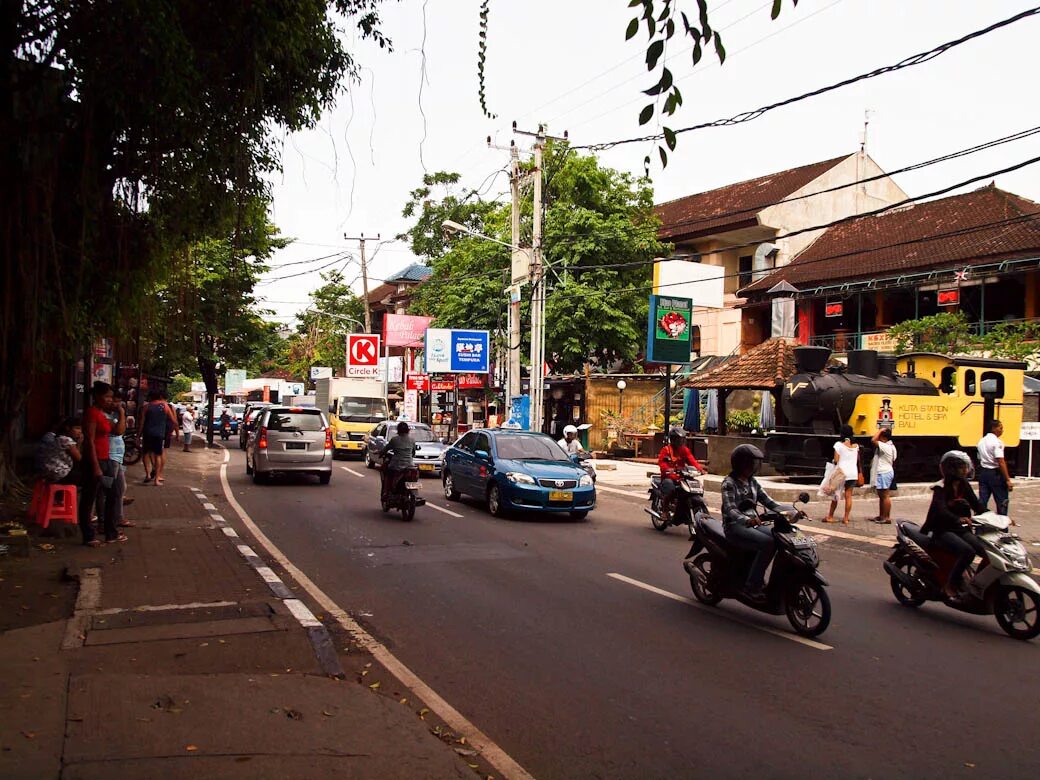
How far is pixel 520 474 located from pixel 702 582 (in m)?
6.33

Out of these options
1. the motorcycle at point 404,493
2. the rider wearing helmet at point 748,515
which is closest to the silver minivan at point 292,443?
the motorcycle at point 404,493

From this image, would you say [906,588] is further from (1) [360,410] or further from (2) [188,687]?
(1) [360,410]

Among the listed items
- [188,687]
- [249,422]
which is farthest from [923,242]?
[188,687]

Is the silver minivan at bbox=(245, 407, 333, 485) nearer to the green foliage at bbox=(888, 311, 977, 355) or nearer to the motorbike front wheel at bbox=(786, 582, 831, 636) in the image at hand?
the motorbike front wheel at bbox=(786, 582, 831, 636)

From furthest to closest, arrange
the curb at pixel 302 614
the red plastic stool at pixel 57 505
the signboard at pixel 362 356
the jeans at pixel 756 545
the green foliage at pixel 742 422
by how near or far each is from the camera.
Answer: the signboard at pixel 362 356 < the green foliage at pixel 742 422 < the red plastic stool at pixel 57 505 < the jeans at pixel 756 545 < the curb at pixel 302 614

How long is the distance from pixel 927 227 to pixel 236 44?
98.6 ft

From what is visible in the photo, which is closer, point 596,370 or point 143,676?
point 143,676

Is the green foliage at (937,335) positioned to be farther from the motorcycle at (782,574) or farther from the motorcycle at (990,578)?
the motorcycle at (782,574)

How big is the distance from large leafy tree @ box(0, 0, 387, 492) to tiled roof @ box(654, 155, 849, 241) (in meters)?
27.5

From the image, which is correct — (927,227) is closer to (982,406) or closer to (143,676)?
(982,406)

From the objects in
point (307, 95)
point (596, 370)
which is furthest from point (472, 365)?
point (307, 95)

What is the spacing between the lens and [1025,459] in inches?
886

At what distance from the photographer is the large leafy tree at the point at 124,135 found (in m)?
7.01

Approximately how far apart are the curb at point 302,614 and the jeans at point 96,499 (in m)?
1.47
